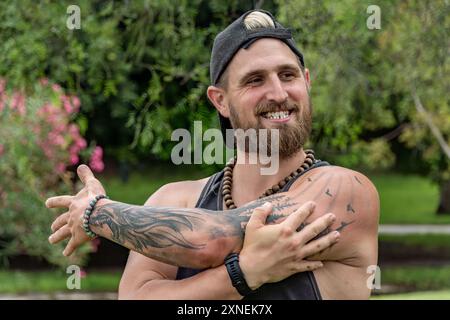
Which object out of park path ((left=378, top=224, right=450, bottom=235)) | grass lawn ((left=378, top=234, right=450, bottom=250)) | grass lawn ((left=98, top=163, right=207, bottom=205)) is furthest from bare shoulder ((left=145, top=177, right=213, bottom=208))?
park path ((left=378, top=224, right=450, bottom=235))

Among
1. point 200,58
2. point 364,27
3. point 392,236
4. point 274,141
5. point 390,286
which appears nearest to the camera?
point 274,141

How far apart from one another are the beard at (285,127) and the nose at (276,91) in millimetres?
17

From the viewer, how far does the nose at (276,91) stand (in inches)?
106

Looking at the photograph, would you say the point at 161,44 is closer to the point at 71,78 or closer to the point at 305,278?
the point at 71,78

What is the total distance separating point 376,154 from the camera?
42.4 ft

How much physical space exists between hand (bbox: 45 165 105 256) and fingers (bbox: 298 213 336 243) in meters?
0.68

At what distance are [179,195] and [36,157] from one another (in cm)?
728

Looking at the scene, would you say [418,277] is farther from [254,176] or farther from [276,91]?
[276,91]

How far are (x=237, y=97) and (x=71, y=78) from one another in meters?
6.85

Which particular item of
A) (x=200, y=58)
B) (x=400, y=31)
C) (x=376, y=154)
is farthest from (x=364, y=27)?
(x=376, y=154)

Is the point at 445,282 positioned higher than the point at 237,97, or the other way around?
the point at 237,97

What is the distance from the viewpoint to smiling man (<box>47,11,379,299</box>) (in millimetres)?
2557

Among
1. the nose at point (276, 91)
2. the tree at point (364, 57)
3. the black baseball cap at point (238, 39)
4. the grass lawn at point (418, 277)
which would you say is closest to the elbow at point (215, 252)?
the nose at point (276, 91)

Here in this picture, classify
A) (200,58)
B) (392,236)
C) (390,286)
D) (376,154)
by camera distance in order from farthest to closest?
(392,236)
(390,286)
(376,154)
(200,58)
